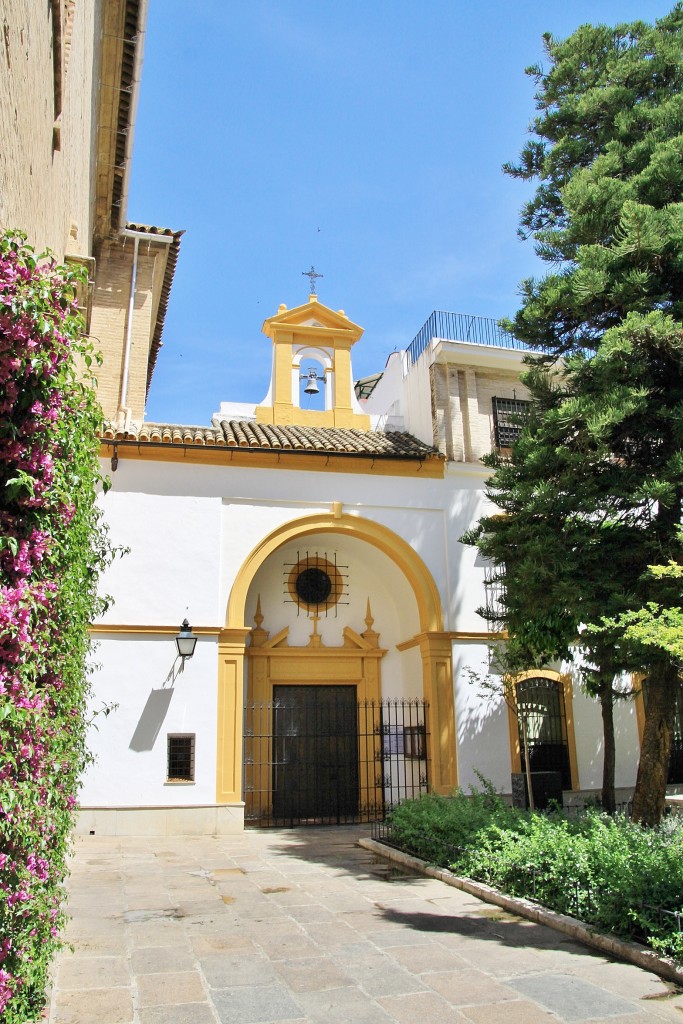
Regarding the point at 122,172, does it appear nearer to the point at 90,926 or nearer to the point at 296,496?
the point at 296,496

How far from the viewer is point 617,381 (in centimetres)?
937

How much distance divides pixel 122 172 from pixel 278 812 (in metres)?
11.8

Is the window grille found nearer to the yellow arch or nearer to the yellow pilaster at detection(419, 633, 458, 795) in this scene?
the yellow pilaster at detection(419, 633, 458, 795)

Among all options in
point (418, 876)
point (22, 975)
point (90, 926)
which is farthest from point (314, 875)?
point (22, 975)

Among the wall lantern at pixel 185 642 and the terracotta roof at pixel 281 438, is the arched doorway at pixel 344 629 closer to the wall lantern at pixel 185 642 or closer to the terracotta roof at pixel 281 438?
the wall lantern at pixel 185 642

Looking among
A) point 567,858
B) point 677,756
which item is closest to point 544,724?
point 677,756

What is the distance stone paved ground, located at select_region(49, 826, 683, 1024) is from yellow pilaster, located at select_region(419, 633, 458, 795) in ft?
16.5

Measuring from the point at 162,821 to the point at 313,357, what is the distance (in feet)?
31.6

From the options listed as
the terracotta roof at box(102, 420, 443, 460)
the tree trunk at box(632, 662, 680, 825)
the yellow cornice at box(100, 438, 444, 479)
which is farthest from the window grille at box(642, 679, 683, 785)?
the terracotta roof at box(102, 420, 443, 460)

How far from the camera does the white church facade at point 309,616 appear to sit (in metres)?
12.6

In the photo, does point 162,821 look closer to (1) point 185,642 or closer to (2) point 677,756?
(1) point 185,642

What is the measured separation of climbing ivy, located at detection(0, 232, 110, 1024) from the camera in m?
3.43

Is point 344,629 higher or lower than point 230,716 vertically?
higher

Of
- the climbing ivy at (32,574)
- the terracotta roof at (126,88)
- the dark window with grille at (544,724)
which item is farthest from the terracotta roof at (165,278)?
the climbing ivy at (32,574)
